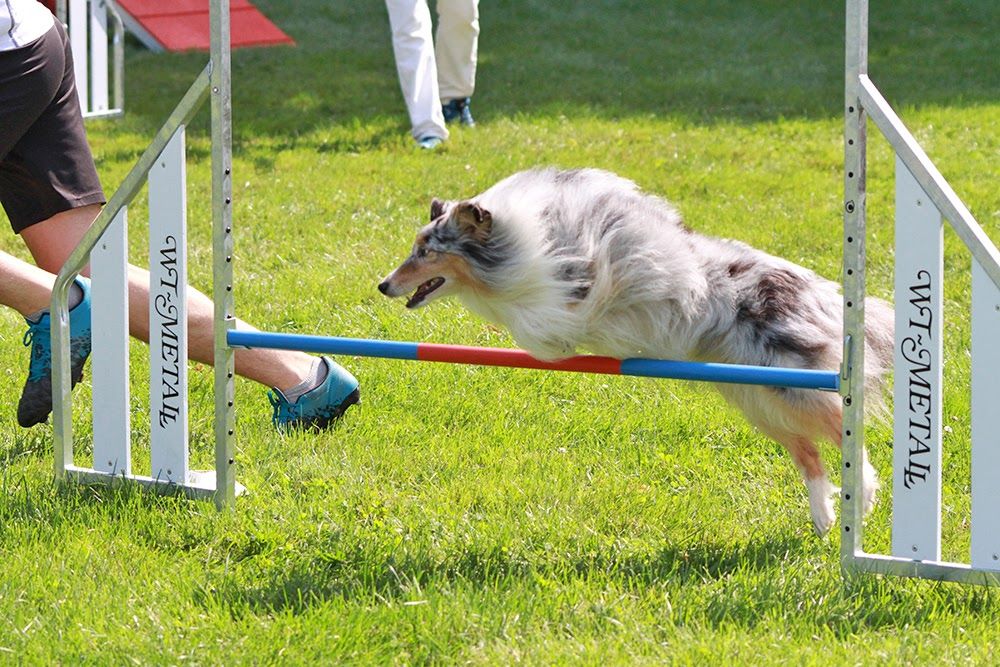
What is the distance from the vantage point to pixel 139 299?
168 inches

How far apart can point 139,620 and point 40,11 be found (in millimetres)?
2074

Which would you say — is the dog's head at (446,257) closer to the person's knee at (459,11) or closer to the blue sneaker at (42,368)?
the blue sneaker at (42,368)

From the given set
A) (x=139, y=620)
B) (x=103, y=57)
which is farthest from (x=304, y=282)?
(x=103, y=57)

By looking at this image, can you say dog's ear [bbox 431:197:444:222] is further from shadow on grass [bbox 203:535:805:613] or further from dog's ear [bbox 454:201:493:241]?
shadow on grass [bbox 203:535:805:613]

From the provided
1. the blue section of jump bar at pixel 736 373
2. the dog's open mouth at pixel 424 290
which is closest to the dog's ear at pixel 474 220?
the dog's open mouth at pixel 424 290

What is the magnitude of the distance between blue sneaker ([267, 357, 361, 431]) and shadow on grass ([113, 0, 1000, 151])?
5.16 meters

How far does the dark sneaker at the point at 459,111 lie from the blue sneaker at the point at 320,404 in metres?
5.68

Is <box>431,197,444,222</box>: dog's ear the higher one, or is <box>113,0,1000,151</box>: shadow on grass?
<box>431,197,444,222</box>: dog's ear

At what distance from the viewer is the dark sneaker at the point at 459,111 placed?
10.1m

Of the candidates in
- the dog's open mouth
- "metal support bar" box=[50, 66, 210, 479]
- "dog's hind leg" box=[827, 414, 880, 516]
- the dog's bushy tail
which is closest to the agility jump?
"metal support bar" box=[50, 66, 210, 479]

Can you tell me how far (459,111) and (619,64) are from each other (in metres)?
3.27

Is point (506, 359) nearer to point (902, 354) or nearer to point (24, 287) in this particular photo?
point (902, 354)

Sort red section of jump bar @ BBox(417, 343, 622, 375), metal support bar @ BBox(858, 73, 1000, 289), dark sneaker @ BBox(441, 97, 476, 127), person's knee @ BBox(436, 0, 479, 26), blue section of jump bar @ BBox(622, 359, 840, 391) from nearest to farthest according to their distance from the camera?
metal support bar @ BBox(858, 73, 1000, 289) < blue section of jump bar @ BBox(622, 359, 840, 391) < red section of jump bar @ BBox(417, 343, 622, 375) < person's knee @ BBox(436, 0, 479, 26) < dark sneaker @ BBox(441, 97, 476, 127)

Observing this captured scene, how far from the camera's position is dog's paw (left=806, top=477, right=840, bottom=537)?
12.6 feet
